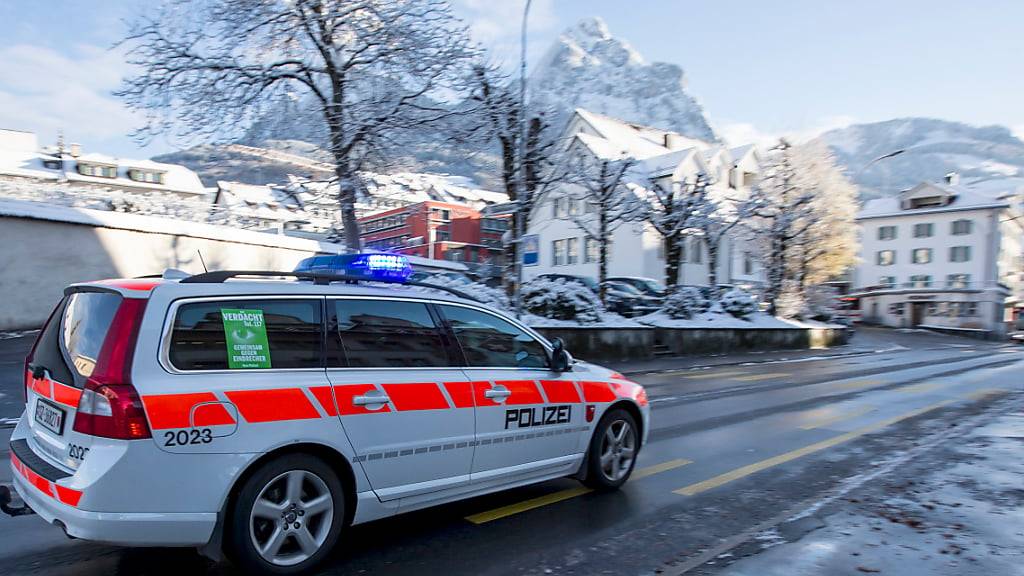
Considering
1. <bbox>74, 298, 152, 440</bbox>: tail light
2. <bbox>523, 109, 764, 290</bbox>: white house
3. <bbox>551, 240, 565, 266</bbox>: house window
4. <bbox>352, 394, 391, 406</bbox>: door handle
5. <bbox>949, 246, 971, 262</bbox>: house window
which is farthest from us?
<bbox>949, 246, 971, 262</bbox>: house window

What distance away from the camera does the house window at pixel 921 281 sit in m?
63.4

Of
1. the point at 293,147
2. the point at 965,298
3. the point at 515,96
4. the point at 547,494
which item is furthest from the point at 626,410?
the point at 965,298

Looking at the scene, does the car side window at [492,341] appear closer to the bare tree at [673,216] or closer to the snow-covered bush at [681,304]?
Answer: the snow-covered bush at [681,304]

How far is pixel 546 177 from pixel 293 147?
26.2 ft

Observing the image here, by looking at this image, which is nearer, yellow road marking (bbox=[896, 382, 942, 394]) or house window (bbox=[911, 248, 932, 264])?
yellow road marking (bbox=[896, 382, 942, 394])

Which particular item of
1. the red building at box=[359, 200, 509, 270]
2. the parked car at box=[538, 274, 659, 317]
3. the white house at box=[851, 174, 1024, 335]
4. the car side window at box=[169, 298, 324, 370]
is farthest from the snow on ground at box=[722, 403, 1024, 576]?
the red building at box=[359, 200, 509, 270]

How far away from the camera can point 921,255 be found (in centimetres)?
6500

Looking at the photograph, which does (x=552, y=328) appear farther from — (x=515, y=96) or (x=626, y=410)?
(x=626, y=410)

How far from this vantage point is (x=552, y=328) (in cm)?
1753

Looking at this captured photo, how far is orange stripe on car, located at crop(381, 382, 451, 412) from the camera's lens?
4.02 meters

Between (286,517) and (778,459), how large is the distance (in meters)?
5.23

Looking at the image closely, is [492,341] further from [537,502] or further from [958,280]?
[958,280]

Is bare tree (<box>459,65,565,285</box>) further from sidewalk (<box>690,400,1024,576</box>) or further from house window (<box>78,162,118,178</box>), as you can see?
house window (<box>78,162,118,178</box>)

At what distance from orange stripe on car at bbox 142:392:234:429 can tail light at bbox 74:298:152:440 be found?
0.05m
